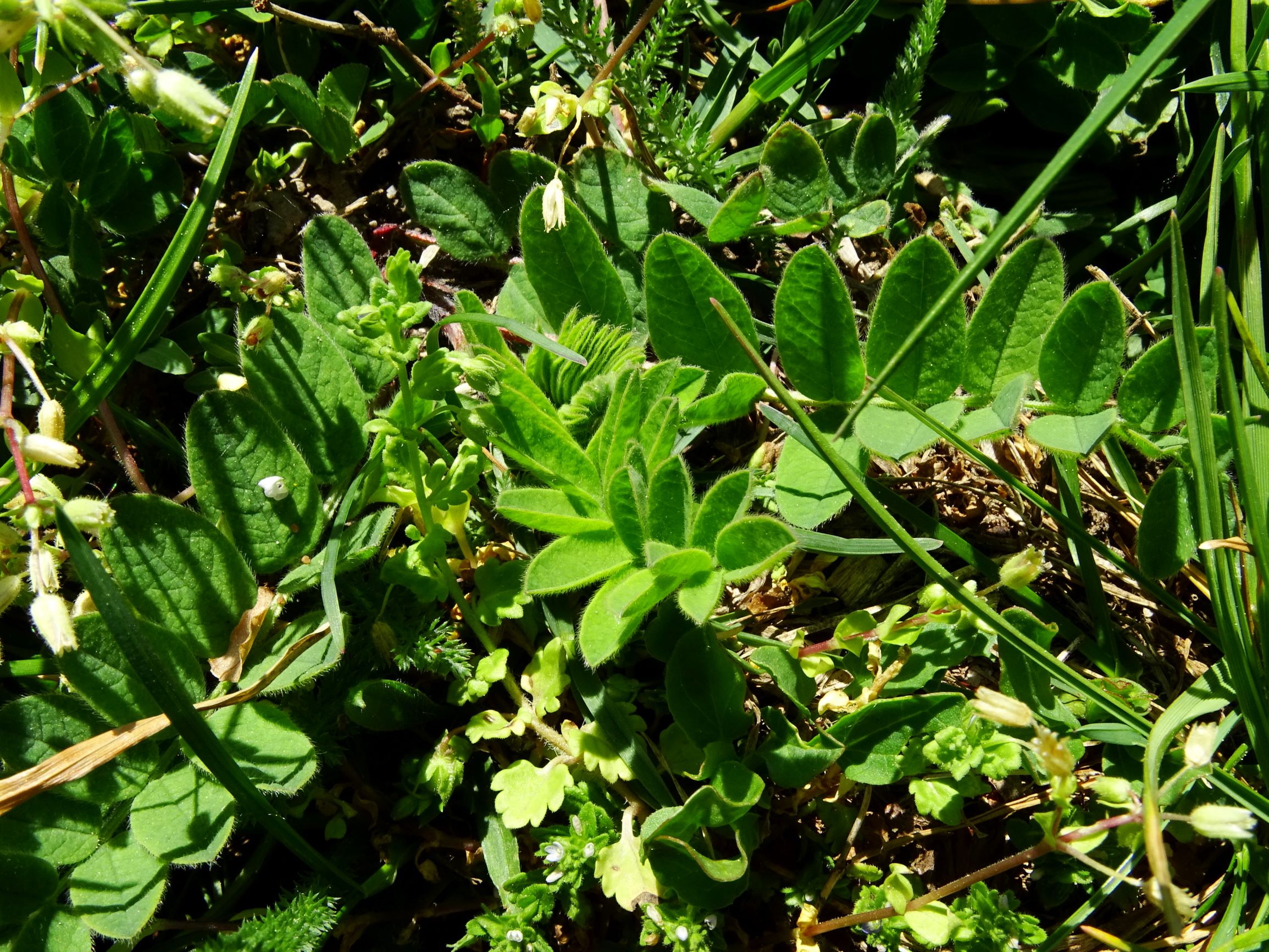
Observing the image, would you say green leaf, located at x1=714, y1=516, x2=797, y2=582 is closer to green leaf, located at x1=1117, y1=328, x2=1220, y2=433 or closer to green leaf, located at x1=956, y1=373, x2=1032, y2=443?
green leaf, located at x1=956, y1=373, x2=1032, y2=443

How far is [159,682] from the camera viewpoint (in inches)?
64.4

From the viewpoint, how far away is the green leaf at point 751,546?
65.3 inches

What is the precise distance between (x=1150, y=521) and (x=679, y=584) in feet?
3.37

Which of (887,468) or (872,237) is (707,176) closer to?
(872,237)

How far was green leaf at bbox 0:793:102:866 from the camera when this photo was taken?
1.80 metres

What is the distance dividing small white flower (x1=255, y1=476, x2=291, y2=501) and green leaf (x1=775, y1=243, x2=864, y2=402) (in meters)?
1.06

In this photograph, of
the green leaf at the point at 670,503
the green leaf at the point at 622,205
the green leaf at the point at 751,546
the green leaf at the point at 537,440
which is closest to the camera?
the green leaf at the point at 751,546

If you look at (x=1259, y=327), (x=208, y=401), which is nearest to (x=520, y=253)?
(x=208, y=401)

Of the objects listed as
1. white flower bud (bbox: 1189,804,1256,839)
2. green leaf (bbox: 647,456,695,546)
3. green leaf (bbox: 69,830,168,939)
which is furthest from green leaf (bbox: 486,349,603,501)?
white flower bud (bbox: 1189,804,1256,839)

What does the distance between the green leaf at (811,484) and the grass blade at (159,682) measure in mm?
1137

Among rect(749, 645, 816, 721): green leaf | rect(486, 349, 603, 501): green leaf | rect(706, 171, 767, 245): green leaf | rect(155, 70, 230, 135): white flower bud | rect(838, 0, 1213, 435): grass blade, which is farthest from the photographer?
rect(706, 171, 767, 245): green leaf

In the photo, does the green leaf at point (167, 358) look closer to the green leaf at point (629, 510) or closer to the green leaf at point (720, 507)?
the green leaf at point (629, 510)

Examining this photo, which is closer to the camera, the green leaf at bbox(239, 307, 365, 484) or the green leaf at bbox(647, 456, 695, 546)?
the green leaf at bbox(647, 456, 695, 546)

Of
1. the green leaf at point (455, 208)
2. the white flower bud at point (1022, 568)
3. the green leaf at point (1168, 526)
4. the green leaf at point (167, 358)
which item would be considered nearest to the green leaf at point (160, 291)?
the green leaf at point (167, 358)
